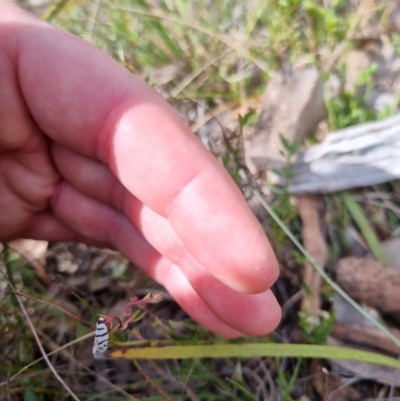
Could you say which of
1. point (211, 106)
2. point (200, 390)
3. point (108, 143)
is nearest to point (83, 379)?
point (200, 390)

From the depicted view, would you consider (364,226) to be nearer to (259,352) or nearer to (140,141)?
(259,352)

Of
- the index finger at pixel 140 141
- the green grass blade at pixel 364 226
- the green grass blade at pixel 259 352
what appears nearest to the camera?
the index finger at pixel 140 141

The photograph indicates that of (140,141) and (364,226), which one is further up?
(140,141)

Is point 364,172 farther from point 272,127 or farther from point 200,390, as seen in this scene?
point 200,390

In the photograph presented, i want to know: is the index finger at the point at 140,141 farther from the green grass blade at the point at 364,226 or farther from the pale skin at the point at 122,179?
the green grass blade at the point at 364,226

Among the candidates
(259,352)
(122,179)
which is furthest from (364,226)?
(122,179)

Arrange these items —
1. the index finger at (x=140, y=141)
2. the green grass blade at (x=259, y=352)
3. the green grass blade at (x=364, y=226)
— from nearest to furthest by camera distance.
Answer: the index finger at (x=140, y=141) → the green grass blade at (x=259, y=352) → the green grass blade at (x=364, y=226)

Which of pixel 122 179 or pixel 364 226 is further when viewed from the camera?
pixel 364 226

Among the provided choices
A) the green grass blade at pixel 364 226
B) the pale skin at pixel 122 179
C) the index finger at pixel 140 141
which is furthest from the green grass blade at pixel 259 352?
the green grass blade at pixel 364 226
